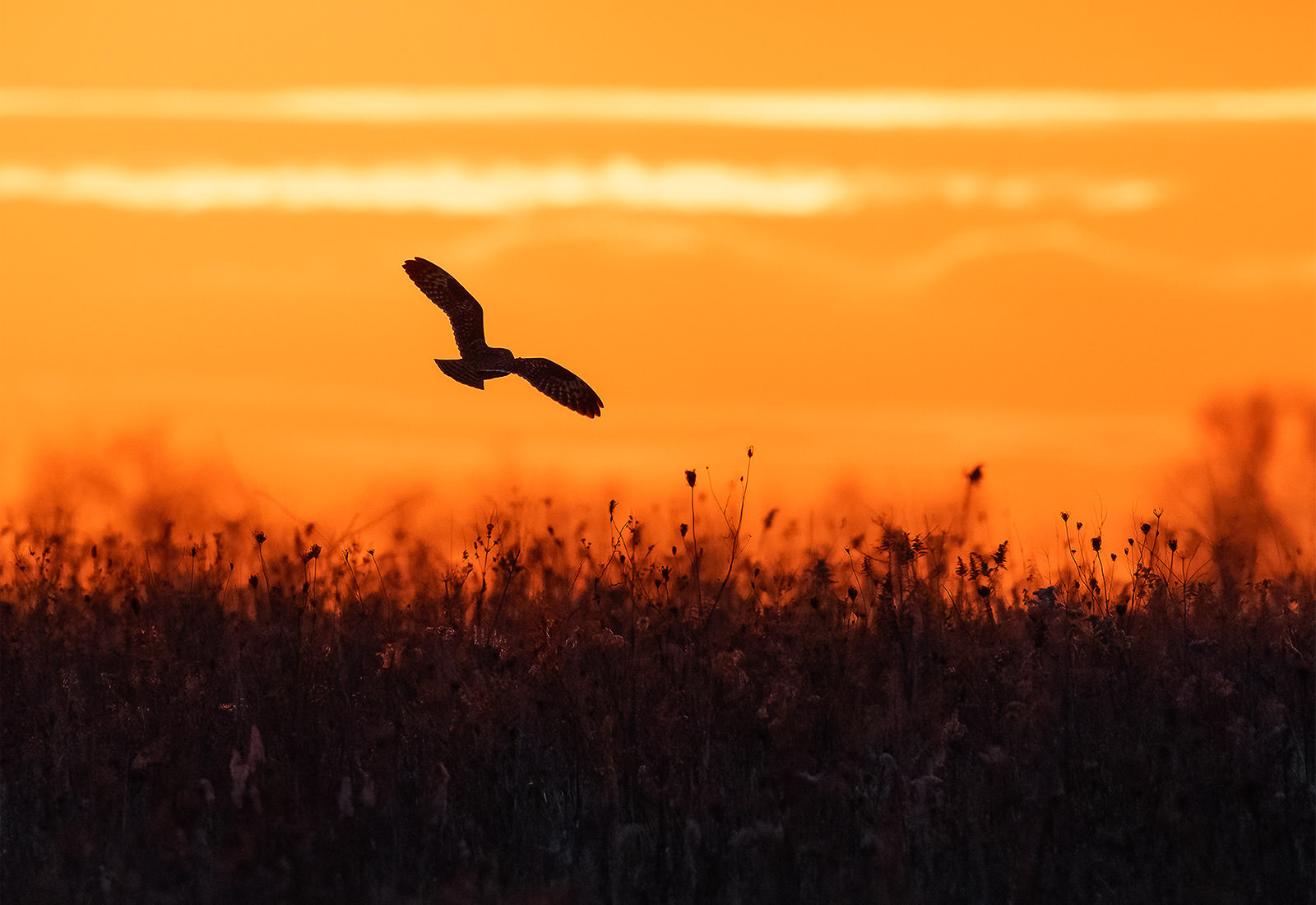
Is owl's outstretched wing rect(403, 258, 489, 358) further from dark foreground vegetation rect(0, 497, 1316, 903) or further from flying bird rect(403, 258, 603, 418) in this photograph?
dark foreground vegetation rect(0, 497, 1316, 903)

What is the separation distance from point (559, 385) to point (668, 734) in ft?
6.16

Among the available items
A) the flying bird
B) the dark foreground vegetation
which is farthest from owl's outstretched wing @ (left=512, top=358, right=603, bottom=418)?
the dark foreground vegetation

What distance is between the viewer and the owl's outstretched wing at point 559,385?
29.4 ft

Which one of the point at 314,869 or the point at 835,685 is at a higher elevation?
the point at 835,685

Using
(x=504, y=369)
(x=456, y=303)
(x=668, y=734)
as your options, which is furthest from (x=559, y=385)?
(x=668, y=734)

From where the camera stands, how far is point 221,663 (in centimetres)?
927

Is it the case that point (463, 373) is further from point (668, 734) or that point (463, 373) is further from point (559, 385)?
point (668, 734)

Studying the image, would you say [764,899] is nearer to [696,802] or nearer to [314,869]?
[696,802]

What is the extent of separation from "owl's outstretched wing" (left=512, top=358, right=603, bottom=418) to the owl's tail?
6.9 inches

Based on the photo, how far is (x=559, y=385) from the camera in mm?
8992

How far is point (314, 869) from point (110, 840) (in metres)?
1.08

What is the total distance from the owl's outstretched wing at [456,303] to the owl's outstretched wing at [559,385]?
316 millimetres

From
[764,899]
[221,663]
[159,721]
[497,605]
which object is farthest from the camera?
[497,605]

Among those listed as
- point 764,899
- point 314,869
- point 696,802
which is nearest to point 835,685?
point 696,802
